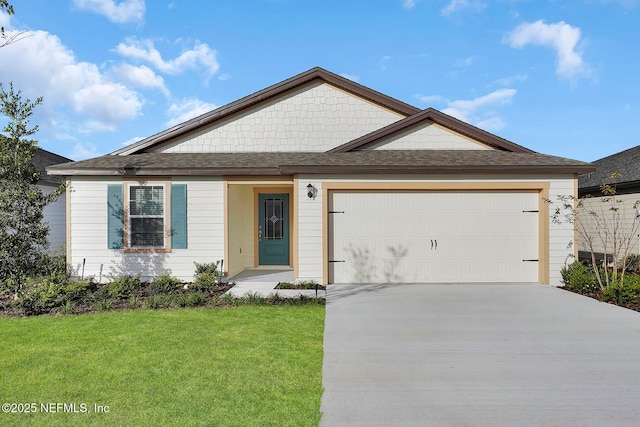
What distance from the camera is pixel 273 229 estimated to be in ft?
36.2

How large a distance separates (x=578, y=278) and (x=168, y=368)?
8.56 metres

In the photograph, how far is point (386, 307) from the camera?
6.45m

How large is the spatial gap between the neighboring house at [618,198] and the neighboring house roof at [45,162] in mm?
18760

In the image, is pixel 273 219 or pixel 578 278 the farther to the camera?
pixel 273 219

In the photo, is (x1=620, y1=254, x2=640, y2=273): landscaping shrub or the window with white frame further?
(x1=620, y1=254, x2=640, y2=273): landscaping shrub

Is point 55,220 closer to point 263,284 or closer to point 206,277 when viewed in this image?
point 206,277

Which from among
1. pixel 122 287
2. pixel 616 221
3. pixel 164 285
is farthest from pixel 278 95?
pixel 616 221

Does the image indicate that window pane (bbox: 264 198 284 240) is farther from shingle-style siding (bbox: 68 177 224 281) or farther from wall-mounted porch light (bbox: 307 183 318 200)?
wall-mounted porch light (bbox: 307 183 318 200)

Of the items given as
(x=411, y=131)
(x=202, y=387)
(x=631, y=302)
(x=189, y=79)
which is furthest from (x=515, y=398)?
(x=189, y=79)

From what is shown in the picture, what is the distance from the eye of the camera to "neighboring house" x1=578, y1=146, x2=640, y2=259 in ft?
37.2

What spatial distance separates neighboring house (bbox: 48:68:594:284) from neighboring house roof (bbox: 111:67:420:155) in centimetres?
101

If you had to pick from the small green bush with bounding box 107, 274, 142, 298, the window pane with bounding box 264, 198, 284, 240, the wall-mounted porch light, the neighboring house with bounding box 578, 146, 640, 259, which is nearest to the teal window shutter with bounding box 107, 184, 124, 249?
the small green bush with bounding box 107, 274, 142, 298

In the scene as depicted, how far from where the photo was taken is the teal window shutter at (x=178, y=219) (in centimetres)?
881

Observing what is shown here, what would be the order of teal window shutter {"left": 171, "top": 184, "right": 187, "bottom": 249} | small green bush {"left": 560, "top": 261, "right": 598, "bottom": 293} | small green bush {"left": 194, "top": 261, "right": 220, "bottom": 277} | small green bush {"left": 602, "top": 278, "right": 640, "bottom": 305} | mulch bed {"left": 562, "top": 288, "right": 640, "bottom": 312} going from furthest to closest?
teal window shutter {"left": 171, "top": 184, "right": 187, "bottom": 249} < small green bush {"left": 194, "top": 261, "right": 220, "bottom": 277} < small green bush {"left": 560, "top": 261, "right": 598, "bottom": 293} < small green bush {"left": 602, "top": 278, "right": 640, "bottom": 305} < mulch bed {"left": 562, "top": 288, "right": 640, "bottom": 312}
